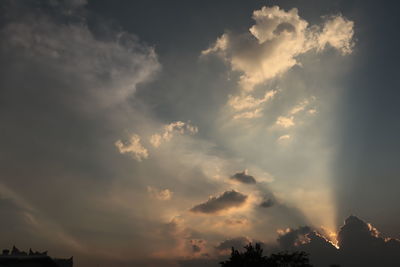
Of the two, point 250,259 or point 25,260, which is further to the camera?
point 250,259

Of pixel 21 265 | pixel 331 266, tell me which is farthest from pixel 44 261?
pixel 331 266

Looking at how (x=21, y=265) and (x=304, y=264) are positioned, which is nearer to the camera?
(x=21, y=265)

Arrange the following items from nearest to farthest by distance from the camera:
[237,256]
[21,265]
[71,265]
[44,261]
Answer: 1. [21,265]
2. [44,261]
3. [237,256]
4. [71,265]

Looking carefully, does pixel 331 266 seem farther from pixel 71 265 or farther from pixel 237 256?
pixel 71 265

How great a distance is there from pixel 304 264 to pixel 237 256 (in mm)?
15639

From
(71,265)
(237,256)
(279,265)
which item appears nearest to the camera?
(237,256)

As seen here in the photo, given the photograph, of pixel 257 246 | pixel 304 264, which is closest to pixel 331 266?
pixel 304 264

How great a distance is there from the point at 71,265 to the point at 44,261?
66090mm

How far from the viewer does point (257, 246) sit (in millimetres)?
53938

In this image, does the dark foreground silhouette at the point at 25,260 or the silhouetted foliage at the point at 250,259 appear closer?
the dark foreground silhouette at the point at 25,260

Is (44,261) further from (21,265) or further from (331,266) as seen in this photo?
(331,266)

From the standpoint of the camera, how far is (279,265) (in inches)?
2301

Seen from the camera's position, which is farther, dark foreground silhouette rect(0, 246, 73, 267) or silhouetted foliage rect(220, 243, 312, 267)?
silhouetted foliage rect(220, 243, 312, 267)

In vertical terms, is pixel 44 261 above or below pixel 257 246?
below
